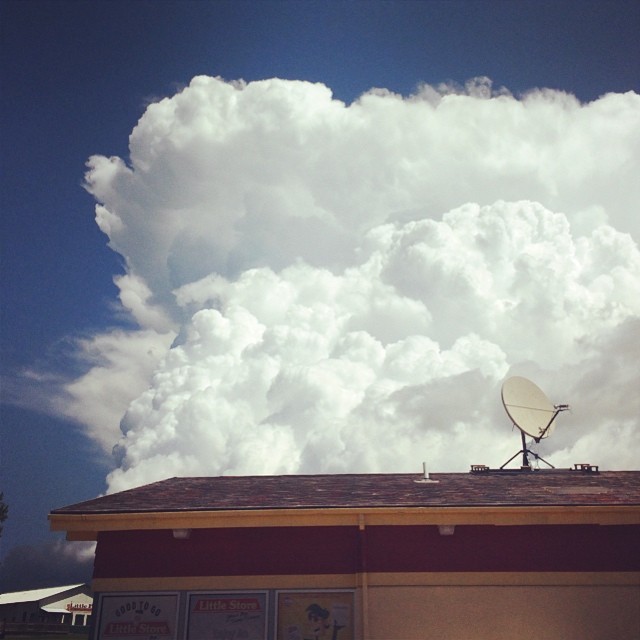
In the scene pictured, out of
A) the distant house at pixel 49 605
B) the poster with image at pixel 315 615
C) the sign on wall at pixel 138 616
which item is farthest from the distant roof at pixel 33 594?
the poster with image at pixel 315 615

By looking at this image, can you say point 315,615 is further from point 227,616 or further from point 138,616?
point 138,616

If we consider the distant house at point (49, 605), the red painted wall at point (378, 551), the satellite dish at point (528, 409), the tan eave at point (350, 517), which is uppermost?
the satellite dish at point (528, 409)

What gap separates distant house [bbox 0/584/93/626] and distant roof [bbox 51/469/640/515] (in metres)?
51.3

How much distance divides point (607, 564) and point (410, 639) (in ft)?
12.6

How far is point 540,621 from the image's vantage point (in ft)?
33.2

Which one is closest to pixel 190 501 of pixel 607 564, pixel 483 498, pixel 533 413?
pixel 483 498

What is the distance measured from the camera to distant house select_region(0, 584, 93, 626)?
Result: 5584 centimetres

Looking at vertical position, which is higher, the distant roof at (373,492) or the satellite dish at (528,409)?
the satellite dish at (528,409)

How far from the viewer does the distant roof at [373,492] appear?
430 inches

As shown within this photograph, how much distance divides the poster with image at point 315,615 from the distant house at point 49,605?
178 feet

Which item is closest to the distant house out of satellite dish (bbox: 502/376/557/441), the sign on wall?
the sign on wall

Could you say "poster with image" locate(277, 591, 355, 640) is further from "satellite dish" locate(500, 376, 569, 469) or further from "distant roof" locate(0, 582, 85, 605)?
"distant roof" locate(0, 582, 85, 605)

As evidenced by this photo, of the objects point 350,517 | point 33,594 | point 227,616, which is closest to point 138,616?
point 227,616

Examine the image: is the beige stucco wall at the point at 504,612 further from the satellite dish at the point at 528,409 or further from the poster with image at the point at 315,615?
the satellite dish at the point at 528,409
